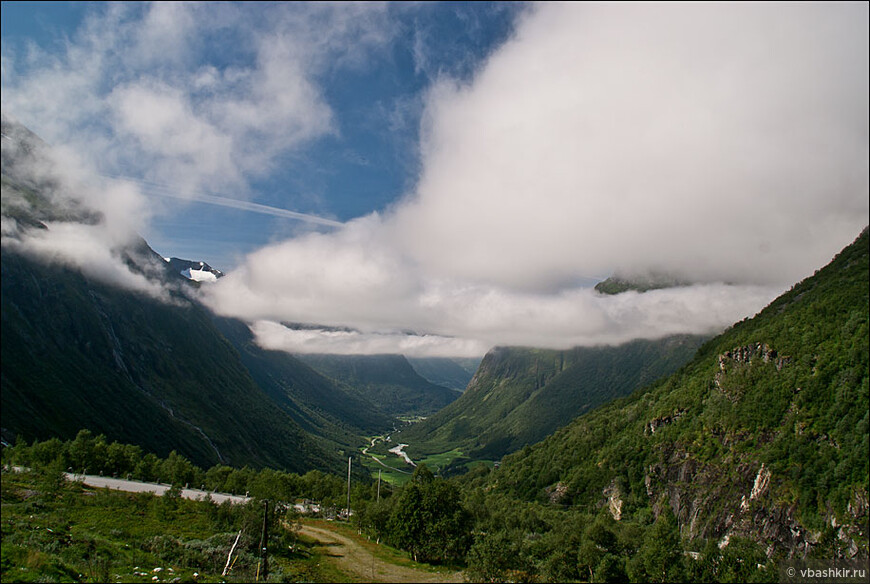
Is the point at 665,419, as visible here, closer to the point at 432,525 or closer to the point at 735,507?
the point at 735,507

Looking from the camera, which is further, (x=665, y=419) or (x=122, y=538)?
(x=665, y=419)

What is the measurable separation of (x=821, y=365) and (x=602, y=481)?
317 ft

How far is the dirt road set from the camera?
4081 cm

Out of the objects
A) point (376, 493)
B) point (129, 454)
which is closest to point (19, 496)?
point (129, 454)

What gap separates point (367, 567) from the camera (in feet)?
144

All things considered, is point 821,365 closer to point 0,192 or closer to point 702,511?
point 702,511

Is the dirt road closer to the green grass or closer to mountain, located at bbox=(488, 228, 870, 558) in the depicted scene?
the green grass

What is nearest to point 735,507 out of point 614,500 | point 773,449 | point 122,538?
point 773,449

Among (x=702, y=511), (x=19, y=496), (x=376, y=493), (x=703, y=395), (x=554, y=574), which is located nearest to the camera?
(x=19, y=496)

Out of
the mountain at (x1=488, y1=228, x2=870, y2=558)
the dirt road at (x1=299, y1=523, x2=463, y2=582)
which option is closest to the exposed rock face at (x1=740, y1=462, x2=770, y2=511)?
the mountain at (x1=488, y1=228, x2=870, y2=558)

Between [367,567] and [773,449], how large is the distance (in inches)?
6379

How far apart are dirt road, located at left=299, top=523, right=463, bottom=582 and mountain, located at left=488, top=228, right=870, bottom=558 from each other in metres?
115

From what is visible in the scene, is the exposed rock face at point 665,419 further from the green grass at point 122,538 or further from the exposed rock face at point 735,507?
the green grass at point 122,538

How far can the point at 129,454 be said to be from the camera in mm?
94438
